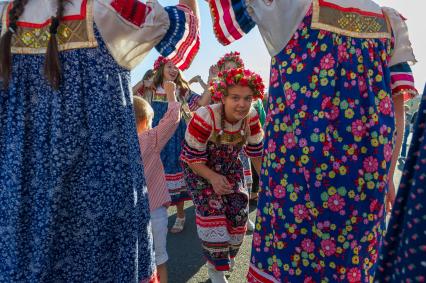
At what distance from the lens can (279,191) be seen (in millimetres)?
1612

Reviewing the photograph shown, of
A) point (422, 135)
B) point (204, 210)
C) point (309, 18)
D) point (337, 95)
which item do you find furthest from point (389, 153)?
point (204, 210)

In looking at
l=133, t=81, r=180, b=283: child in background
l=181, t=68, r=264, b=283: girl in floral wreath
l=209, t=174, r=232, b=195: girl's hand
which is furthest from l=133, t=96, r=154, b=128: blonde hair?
l=209, t=174, r=232, b=195: girl's hand

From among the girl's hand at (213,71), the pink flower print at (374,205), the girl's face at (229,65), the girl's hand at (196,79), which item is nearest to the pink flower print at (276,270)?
the pink flower print at (374,205)

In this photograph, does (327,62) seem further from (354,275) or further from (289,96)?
(354,275)

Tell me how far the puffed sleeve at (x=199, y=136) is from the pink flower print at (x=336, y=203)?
3.71 ft

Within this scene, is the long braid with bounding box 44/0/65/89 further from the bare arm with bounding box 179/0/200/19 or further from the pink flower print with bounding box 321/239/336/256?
the pink flower print with bounding box 321/239/336/256

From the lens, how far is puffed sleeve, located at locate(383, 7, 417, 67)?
1641 millimetres

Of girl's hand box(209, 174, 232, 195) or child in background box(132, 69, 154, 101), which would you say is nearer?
girl's hand box(209, 174, 232, 195)

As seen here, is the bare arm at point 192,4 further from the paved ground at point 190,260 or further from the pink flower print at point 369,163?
the paved ground at point 190,260

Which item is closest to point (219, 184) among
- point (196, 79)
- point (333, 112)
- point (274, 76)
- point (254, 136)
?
point (254, 136)

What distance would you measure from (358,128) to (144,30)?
0.97m

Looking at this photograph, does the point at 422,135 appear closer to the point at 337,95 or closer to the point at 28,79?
the point at 337,95

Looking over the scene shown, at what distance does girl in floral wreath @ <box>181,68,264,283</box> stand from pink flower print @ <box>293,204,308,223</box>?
3.01 ft

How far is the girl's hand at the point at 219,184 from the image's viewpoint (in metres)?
2.44
